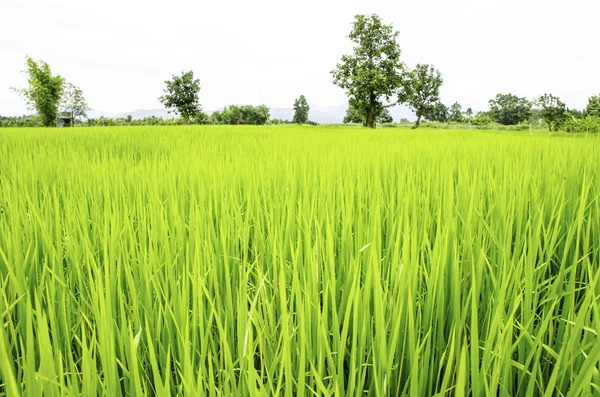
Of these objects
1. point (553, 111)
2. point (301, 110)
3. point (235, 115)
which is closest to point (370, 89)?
point (553, 111)

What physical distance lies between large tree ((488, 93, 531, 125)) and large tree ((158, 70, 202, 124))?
51.3 metres

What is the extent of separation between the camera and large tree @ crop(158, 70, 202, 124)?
35406mm

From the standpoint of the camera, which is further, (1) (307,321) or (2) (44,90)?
(2) (44,90)

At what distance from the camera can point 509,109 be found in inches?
2483

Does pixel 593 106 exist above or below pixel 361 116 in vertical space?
above

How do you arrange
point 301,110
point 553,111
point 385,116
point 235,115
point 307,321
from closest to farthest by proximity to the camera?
point 307,321 < point 553,111 < point 385,116 < point 235,115 < point 301,110

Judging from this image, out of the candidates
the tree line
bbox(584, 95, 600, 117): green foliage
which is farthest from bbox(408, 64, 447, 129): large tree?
bbox(584, 95, 600, 117): green foliage

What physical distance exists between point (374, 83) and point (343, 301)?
2366 cm

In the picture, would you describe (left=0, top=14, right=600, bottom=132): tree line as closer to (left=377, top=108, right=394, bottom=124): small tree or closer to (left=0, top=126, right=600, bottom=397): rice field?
(left=377, top=108, right=394, bottom=124): small tree

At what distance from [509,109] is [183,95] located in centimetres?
5614

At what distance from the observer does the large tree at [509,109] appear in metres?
60.2

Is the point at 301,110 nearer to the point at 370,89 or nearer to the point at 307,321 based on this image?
the point at 370,89

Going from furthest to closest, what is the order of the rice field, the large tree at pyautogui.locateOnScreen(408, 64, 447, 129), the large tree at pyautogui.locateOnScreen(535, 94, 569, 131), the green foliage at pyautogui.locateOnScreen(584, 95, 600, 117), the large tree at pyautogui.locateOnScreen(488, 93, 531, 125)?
the large tree at pyautogui.locateOnScreen(488, 93, 531, 125) < the large tree at pyautogui.locateOnScreen(408, 64, 447, 129) < the green foliage at pyautogui.locateOnScreen(584, 95, 600, 117) < the large tree at pyautogui.locateOnScreen(535, 94, 569, 131) < the rice field

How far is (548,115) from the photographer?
20.5 m
